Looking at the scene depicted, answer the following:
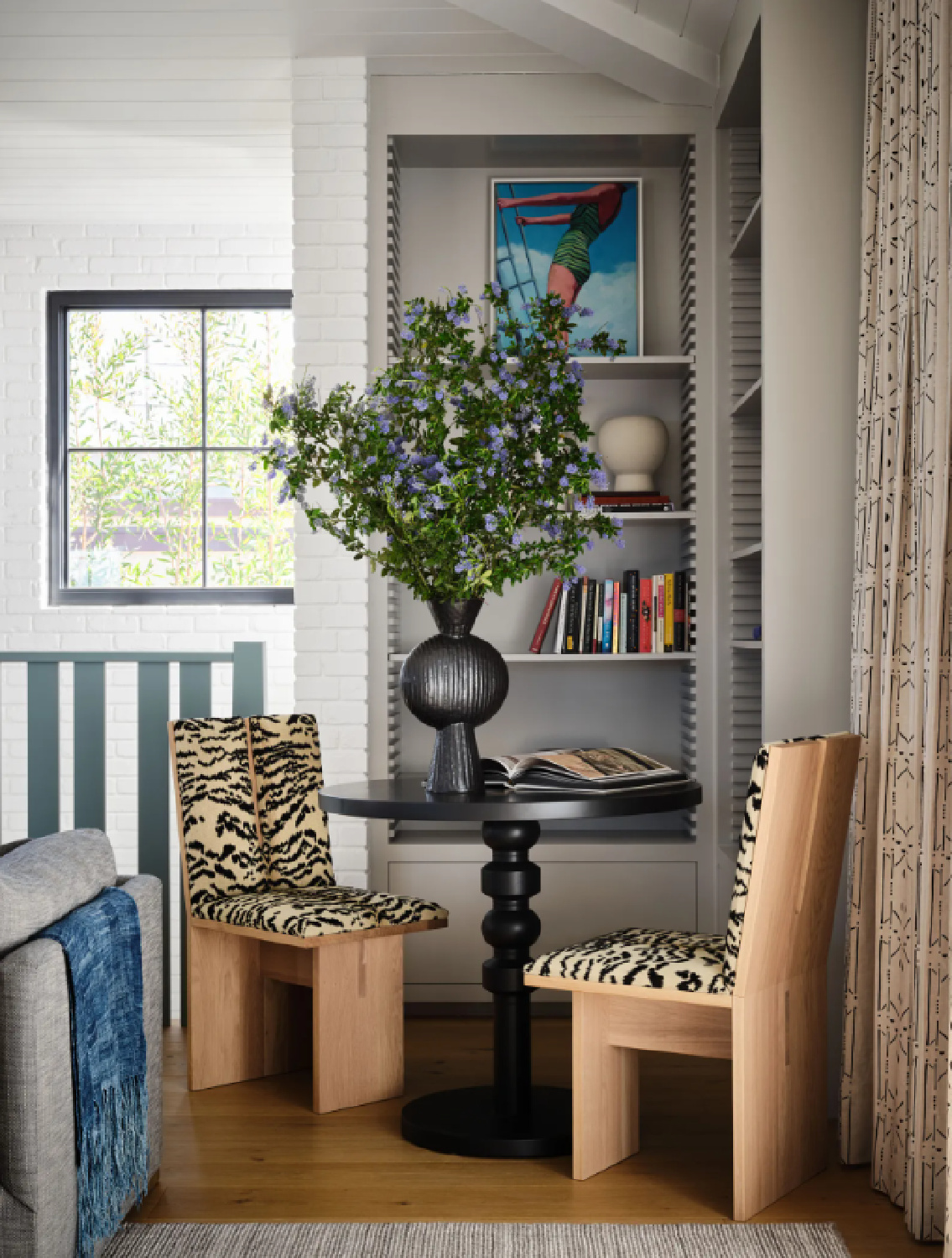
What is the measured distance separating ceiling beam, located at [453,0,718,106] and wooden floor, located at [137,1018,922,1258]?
105 inches

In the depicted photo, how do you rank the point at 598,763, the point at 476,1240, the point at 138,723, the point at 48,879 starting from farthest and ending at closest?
1. the point at 138,723
2. the point at 598,763
3. the point at 476,1240
4. the point at 48,879

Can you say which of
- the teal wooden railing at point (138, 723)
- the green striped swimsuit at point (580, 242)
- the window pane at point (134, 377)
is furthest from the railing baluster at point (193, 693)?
the window pane at point (134, 377)

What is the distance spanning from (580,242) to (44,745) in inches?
88.8

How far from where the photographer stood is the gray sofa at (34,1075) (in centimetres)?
178

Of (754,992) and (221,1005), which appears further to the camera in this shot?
(221,1005)

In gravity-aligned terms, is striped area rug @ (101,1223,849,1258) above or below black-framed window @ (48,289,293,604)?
below

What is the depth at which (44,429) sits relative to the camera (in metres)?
5.38

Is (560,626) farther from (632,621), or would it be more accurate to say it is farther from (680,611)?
(680,611)

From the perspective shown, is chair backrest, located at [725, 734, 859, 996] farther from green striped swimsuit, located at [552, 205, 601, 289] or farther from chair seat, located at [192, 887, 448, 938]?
green striped swimsuit, located at [552, 205, 601, 289]

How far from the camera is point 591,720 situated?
4.12m

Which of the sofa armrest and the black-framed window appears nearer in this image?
the sofa armrest

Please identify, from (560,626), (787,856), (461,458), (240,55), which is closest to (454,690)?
(461,458)

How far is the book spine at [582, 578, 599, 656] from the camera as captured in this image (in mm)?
3844

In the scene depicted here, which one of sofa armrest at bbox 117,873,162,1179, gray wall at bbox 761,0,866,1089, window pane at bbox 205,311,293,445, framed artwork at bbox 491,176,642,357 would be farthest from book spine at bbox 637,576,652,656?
window pane at bbox 205,311,293,445
